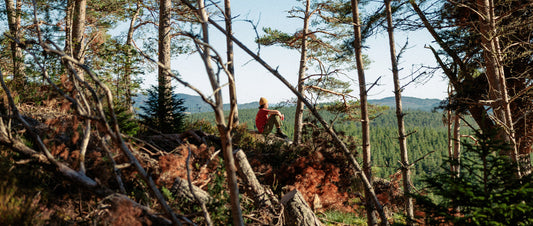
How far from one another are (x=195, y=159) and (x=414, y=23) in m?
5.62

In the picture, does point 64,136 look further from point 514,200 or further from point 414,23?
point 414,23

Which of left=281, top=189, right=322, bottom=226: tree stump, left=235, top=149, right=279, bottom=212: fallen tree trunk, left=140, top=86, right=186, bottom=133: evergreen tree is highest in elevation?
left=140, top=86, right=186, bottom=133: evergreen tree

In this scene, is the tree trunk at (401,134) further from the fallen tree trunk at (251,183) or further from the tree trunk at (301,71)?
the tree trunk at (301,71)

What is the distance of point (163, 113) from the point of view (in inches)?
315

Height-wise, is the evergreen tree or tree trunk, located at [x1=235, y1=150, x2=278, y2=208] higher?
the evergreen tree

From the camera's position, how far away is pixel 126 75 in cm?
980

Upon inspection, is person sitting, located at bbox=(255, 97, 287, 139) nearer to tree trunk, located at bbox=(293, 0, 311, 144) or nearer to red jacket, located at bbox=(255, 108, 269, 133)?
red jacket, located at bbox=(255, 108, 269, 133)

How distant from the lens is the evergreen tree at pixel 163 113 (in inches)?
311

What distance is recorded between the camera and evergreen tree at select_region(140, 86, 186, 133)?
790 cm

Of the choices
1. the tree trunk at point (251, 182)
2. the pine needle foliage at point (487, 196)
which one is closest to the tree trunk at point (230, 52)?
the tree trunk at point (251, 182)

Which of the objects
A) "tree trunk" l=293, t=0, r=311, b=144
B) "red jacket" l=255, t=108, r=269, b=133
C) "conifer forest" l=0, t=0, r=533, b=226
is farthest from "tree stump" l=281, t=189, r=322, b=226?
"tree trunk" l=293, t=0, r=311, b=144

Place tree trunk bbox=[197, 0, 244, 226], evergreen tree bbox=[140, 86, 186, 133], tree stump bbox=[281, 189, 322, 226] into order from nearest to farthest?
tree trunk bbox=[197, 0, 244, 226], tree stump bbox=[281, 189, 322, 226], evergreen tree bbox=[140, 86, 186, 133]

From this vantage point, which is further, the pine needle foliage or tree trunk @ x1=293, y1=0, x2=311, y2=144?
tree trunk @ x1=293, y1=0, x2=311, y2=144

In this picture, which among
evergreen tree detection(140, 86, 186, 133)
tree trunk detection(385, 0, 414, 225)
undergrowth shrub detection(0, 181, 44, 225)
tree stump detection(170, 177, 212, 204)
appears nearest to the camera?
undergrowth shrub detection(0, 181, 44, 225)
